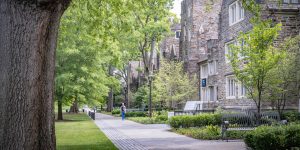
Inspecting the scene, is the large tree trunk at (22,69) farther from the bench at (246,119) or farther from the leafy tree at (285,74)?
the leafy tree at (285,74)

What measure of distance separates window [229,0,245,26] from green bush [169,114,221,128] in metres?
9.14

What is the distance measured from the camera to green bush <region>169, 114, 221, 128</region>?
21766 millimetres

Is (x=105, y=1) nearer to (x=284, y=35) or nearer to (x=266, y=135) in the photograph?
(x=266, y=135)

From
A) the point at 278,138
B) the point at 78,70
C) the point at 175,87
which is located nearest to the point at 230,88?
the point at 175,87

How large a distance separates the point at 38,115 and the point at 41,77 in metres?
0.62

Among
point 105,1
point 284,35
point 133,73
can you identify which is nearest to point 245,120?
point 284,35

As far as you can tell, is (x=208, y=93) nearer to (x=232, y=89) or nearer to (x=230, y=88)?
(x=230, y=88)

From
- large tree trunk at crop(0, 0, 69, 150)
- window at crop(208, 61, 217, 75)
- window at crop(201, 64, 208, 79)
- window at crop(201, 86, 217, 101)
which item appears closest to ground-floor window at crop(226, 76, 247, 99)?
window at crop(208, 61, 217, 75)

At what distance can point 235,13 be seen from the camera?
29453 mm

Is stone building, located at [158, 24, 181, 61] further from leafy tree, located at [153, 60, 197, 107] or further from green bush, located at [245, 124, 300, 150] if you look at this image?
green bush, located at [245, 124, 300, 150]

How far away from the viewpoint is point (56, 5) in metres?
6.62

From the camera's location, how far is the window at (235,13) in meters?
28.4

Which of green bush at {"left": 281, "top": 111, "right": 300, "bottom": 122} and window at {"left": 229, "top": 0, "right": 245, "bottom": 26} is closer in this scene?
green bush at {"left": 281, "top": 111, "right": 300, "bottom": 122}

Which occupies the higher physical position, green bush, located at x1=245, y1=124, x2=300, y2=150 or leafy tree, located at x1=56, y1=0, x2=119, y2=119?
leafy tree, located at x1=56, y1=0, x2=119, y2=119
